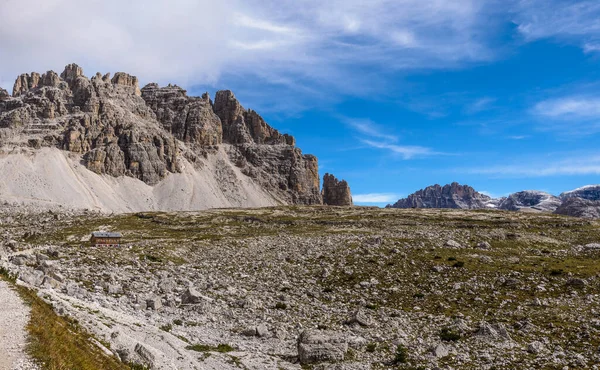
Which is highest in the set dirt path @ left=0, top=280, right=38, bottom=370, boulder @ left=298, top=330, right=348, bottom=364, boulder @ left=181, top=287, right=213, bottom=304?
dirt path @ left=0, top=280, right=38, bottom=370

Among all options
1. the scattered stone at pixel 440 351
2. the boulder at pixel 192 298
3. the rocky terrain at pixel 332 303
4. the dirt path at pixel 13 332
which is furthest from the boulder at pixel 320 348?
the dirt path at pixel 13 332

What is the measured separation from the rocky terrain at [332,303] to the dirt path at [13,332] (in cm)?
266

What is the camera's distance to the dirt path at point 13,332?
14.0 metres

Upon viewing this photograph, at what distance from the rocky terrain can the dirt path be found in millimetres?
2656

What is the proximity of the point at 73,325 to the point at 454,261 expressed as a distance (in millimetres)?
40855

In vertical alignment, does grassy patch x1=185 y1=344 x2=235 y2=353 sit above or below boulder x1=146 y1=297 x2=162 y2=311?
below

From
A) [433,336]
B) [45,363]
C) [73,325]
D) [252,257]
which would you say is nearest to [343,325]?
[433,336]

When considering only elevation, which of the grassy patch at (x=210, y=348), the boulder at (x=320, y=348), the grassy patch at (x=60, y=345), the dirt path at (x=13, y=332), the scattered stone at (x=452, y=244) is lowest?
the grassy patch at (x=210, y=348)

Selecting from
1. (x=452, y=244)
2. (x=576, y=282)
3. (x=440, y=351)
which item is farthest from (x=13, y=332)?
(x=452, y=244)

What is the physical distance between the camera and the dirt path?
14.0 meters

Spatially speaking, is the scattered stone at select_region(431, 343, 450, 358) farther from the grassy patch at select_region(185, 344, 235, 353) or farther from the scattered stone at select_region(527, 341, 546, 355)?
the grassy patch at select_region(185, 344, 235, 353)

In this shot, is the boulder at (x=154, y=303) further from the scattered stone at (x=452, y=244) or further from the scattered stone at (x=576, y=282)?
the scattered stone at (x=452, y=244)

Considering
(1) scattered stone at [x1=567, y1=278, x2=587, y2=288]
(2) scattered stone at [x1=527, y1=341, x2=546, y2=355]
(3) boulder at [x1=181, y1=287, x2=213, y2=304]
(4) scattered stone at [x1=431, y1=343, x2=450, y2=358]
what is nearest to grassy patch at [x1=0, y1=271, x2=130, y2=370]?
(3) boulder at [x1=181, y1=287, x2=213, y2=304]

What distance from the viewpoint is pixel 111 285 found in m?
35.8
